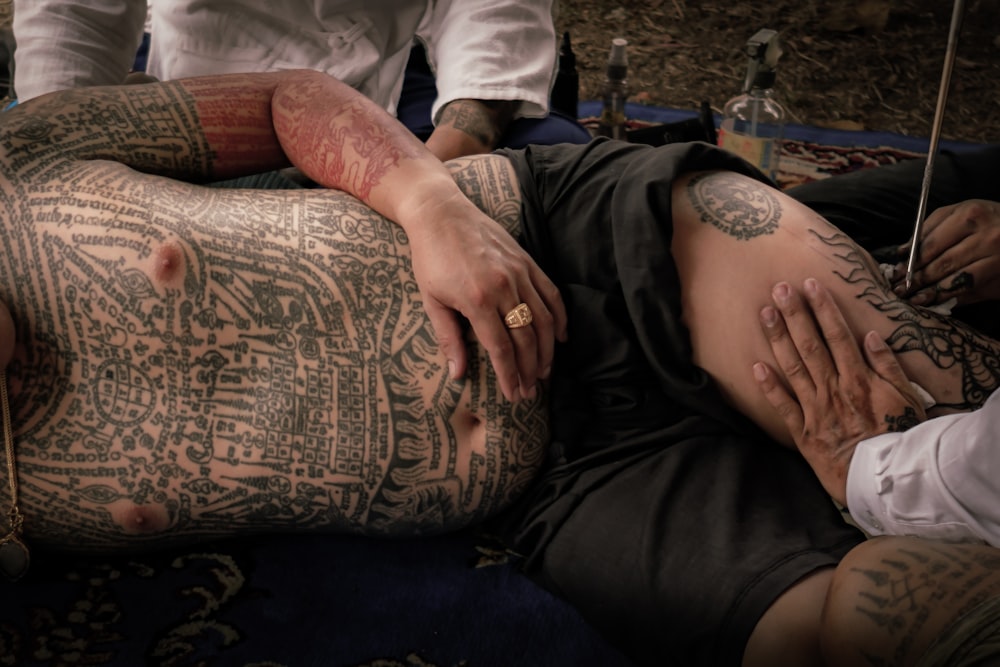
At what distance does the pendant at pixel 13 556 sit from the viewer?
0.84 metres

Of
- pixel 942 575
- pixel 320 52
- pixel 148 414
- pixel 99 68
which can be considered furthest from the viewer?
pixel 320 52

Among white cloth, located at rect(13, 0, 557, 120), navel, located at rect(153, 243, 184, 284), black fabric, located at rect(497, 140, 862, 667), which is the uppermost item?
white cloth, located at rect(13, 0, 557, 120)

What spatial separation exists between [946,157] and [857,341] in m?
0.52

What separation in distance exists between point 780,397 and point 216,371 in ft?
1.88

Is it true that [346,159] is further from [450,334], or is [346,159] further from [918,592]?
[918,592]

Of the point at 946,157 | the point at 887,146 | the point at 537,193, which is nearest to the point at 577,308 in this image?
the point at 537,193

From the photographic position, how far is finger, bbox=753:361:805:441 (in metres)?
0.85

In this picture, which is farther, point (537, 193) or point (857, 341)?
point (537, 193)

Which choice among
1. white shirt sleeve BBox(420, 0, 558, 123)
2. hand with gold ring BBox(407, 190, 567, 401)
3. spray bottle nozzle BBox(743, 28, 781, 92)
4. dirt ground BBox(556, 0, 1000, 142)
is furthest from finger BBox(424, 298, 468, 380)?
dirt ground BBox(556, 0, 1000, 142)

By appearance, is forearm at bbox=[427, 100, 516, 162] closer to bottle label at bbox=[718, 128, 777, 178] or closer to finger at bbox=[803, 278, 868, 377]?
bottle label at bbox=[718, 128, 777, 178]

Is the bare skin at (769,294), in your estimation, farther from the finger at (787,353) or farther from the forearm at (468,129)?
the forearm at (468,129)

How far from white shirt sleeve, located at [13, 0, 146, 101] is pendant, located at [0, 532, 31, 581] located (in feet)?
2.49

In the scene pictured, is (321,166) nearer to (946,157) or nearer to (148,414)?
(148,414)

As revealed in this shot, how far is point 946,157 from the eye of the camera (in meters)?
1.20
